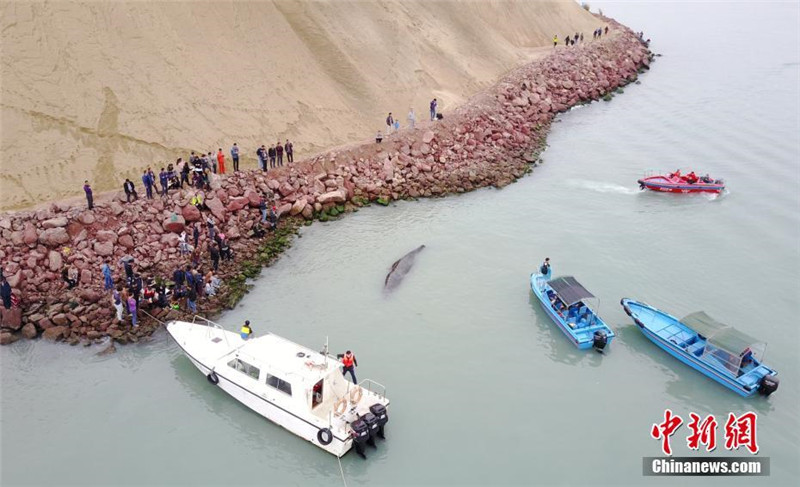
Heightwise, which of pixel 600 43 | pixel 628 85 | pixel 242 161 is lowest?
pixel 242 161

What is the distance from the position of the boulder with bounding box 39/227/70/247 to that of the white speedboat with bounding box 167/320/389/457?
26.3ft

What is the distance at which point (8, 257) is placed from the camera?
22.6 m

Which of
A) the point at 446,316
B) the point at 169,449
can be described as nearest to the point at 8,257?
the point at 169,449

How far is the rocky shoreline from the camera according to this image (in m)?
21.9

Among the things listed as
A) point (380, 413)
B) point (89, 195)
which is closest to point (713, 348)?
point (380, 413)

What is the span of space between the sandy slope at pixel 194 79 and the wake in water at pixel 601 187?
9986mm

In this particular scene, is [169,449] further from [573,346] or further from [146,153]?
[146,153]

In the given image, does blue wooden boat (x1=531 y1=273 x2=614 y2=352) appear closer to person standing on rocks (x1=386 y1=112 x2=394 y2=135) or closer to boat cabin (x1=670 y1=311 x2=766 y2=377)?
boat cabin (x1=670 y1=311 x2=766 y2=377)

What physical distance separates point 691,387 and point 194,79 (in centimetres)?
2645

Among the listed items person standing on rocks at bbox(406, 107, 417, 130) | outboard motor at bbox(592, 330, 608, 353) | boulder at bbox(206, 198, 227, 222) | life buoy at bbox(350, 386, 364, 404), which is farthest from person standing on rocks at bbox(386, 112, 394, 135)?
life buoy at bbox(350, 386, 364, 404)

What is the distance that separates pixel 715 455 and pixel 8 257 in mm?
24507

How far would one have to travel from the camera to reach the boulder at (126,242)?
78.6 ft

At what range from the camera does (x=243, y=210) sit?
1074 inches

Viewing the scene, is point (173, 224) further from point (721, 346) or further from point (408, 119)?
point (721, 346)
